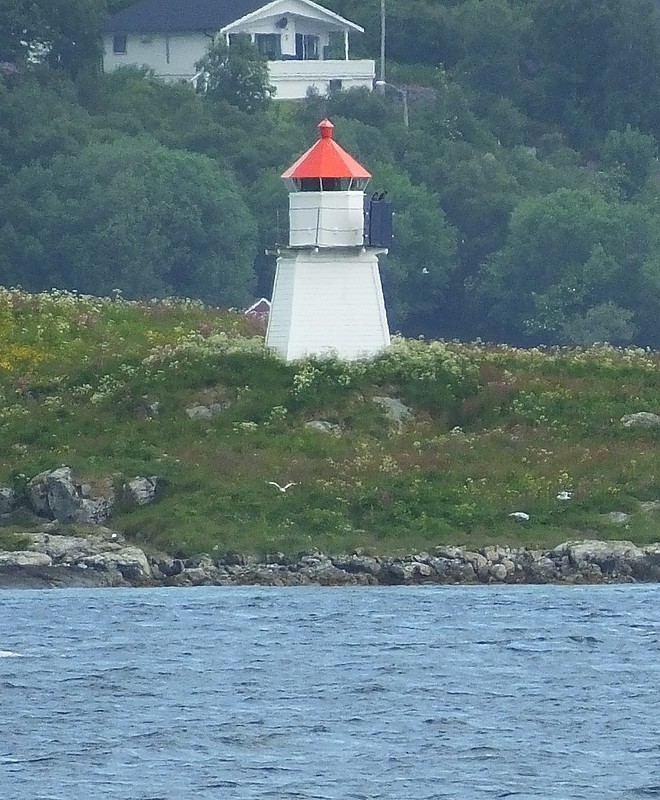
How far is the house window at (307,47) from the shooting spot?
362 ft

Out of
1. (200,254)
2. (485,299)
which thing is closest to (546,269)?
(485,299)

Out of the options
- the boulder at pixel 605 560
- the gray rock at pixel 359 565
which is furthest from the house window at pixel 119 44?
the boulder at pixel 605 560

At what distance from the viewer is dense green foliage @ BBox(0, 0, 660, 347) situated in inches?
3607

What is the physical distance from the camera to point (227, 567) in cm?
4762

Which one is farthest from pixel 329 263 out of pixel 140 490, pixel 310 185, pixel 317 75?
pixel 317 75

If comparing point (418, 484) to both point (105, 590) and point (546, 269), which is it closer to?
point (105, 590)

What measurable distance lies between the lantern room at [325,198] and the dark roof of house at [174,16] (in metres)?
54.5

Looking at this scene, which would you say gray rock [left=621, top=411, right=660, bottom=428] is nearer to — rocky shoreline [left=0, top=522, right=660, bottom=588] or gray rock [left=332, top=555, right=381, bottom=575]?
rocky shoreline [left=0, top=522, right=660, bottom=588]

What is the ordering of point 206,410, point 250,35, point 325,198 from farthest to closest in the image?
1. point 250,35
2. point 325,198
3. point 206,410

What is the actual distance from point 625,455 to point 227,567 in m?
8.56

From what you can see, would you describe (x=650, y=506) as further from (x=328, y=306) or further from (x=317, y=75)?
(x=317, y=75)

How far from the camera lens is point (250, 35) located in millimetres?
108312

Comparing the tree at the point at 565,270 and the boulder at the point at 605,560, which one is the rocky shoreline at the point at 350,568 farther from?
the tree at the point at 565,270

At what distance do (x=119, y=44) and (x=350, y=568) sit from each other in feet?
214
